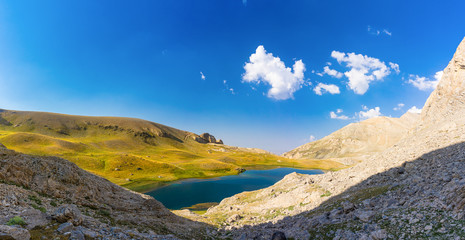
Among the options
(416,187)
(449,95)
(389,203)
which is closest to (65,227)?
(389,203)

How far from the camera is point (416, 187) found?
1942 centimetres

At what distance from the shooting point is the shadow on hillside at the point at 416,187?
15245 mm

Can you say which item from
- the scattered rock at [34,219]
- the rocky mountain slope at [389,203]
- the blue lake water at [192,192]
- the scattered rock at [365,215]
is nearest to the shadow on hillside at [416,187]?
the rocky mountain slope at [389,203]

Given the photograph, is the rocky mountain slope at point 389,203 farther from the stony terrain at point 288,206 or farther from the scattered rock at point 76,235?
the scattered rock at point 76,235

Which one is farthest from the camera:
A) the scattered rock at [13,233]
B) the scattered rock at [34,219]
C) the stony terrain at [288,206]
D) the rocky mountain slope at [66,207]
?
the stony terrain at [288,206]

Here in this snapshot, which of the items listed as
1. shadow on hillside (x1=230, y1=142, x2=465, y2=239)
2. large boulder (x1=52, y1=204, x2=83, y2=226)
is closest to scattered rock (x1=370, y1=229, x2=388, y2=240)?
shadow on hillside (x1=230, y1=142, x2=465, y2=239)

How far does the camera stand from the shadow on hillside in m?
15.2

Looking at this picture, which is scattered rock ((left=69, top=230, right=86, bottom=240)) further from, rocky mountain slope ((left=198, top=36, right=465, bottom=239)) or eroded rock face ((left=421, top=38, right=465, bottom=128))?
eroded rock face ((left=421, top=38, right=465, bottom=128))

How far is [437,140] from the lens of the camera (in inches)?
1182

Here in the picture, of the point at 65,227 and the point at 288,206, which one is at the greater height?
the point at 65,227

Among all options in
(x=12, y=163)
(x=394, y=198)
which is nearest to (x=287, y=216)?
(x=394, y=198)

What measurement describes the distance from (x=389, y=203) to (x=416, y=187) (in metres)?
3.32

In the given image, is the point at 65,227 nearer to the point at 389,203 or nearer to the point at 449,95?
the point at 389,203

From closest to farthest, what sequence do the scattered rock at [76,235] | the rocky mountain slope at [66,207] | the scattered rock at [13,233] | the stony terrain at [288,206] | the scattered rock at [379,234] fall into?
the scattered rock at [13,233]
the scattered rock at [76,235]
the rocky mountain slope at [66,207]
the stony terrain at [288,206]
the scattered rock at [379,234]
